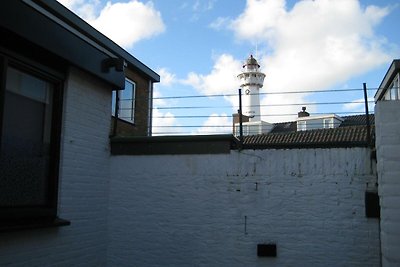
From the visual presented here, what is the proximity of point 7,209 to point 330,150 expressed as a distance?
506 centimetres

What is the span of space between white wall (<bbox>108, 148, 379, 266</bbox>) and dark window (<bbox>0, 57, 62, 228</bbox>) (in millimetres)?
1694

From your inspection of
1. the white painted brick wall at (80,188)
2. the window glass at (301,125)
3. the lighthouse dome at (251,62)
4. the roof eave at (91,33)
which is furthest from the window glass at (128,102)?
the lighthouse dome at (251,62)

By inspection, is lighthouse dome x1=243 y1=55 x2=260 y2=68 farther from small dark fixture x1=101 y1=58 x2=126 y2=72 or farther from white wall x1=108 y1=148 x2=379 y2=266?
white wall x1=108 y1=148 x2=379 y2=266

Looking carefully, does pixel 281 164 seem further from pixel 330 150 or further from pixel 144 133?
pixel 144 133

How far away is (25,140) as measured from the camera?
6.45 meters

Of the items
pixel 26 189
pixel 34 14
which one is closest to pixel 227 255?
pixel 26 189

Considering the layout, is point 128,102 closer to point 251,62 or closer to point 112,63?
point 112,63

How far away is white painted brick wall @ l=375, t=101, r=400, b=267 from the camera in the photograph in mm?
6168

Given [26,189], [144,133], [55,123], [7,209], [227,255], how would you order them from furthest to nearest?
[144,133]
[227,255]
[55,123]
[26,189]
[7,209]

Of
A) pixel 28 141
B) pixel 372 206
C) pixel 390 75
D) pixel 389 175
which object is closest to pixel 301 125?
pixel 390 75

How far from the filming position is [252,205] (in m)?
7.57

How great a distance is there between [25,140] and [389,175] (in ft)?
17.3

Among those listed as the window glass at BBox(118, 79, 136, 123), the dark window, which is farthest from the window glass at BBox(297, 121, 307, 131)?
the dark window

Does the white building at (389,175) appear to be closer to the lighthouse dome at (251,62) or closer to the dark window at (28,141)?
the dark window at (28,141)
